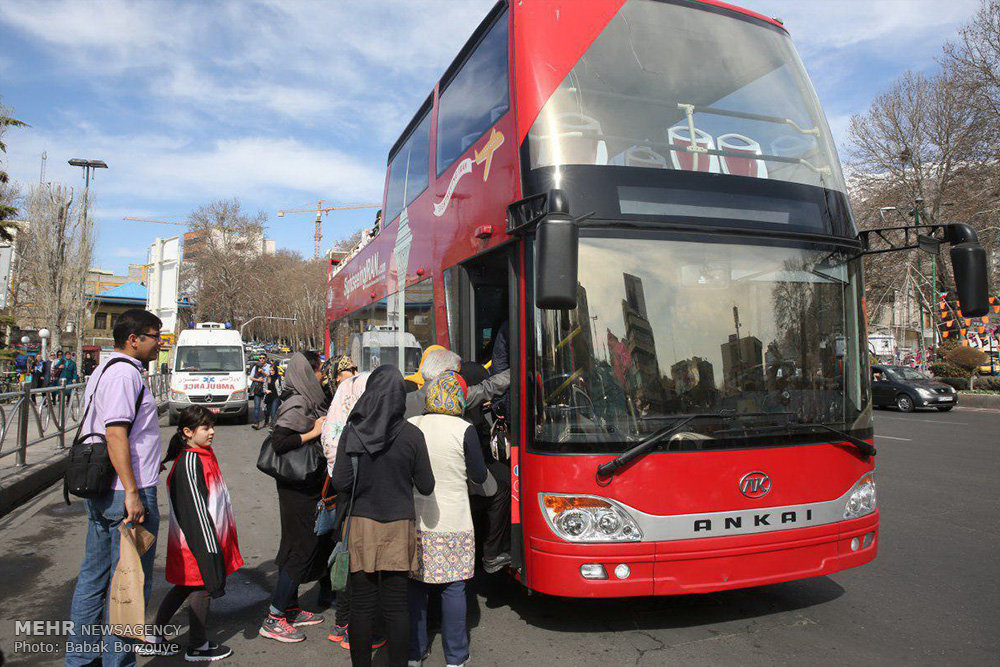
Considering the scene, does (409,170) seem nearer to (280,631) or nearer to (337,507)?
(337,507)

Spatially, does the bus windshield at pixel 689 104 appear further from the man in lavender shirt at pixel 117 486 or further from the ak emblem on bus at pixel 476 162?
the man in lavender shirt at pixel 117 486

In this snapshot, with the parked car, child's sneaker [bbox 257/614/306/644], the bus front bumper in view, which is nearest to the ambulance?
child's sneaker [bbox 257/614/306/644]

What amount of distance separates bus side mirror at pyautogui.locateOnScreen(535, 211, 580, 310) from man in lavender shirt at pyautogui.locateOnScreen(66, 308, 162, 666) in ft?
6.80

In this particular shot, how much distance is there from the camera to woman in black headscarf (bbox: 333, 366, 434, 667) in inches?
138

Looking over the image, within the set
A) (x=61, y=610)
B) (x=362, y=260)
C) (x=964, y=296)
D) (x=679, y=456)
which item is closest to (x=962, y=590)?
(x=964, y=296)

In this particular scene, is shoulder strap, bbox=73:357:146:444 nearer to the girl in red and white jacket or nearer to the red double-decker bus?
the girl in red and white jacket

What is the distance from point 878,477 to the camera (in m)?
9.61

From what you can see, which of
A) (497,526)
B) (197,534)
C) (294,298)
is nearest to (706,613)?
(497,526)

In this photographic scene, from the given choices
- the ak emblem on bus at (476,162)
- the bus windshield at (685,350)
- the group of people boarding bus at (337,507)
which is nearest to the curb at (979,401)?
the bus windshield at (685,350)

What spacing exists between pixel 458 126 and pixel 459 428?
331 cm

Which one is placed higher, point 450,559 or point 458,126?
point 458,126

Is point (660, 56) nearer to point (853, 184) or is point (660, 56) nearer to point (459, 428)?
point (459, 428)

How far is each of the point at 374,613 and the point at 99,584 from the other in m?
1.42

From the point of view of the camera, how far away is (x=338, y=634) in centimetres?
434
